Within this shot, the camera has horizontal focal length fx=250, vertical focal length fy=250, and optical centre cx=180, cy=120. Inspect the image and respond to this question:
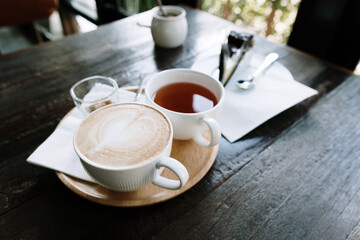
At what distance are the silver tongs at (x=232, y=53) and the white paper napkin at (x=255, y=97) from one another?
3 cm

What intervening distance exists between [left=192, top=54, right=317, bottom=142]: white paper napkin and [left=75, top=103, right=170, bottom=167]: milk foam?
23 centimetres

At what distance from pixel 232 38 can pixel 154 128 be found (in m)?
0.56

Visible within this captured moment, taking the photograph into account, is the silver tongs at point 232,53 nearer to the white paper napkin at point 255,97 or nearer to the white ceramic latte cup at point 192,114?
the white paper napkin at point 255,97

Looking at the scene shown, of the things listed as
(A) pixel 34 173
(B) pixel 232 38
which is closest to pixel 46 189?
(A) pixel 34 173

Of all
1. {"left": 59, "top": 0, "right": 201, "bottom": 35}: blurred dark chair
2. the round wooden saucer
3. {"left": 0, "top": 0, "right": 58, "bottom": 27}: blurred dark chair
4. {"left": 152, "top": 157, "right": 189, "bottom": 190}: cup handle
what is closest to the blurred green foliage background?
{"left": 59, "top": 0, "right": 201, "bottom": 35}: blurred dark chair

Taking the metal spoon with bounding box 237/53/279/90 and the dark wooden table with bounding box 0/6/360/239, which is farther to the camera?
the metal spoon with bounding box 237/53/279/90

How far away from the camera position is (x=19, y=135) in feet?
2.04

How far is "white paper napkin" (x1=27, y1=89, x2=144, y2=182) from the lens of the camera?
1.65 feet

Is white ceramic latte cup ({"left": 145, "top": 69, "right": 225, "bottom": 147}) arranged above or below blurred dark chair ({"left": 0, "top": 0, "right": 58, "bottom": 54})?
above

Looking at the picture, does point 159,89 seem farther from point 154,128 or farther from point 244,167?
point 244,167

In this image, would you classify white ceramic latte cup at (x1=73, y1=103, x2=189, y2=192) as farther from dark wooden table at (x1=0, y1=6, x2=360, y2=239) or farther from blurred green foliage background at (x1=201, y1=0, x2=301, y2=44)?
blurred green foliage background at (x1=201, y1=0, x2=301, y2=44)

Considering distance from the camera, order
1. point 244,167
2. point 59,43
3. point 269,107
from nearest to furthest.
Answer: point 244,167
point 269,107
point 59,43

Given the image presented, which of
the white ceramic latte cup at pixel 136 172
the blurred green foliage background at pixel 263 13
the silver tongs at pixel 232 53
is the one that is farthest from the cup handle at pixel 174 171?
the blurred green foliage background at pixel 263 13

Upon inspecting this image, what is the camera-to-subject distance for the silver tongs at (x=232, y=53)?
2.50 ft
